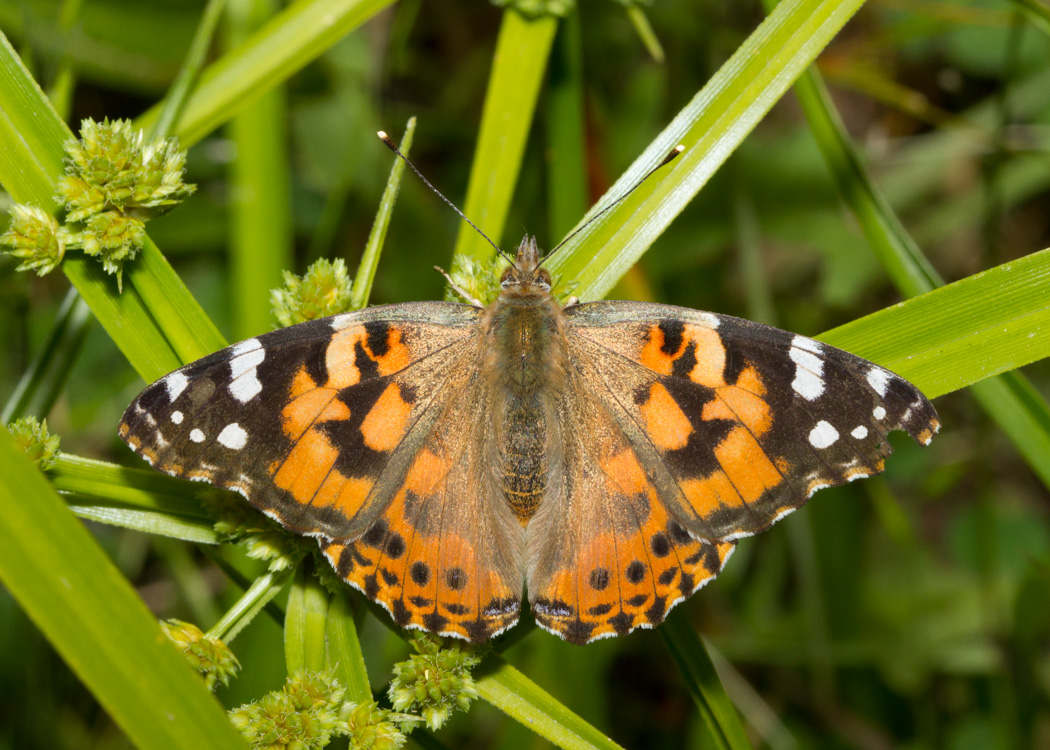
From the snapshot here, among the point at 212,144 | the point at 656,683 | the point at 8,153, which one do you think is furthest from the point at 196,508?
the point at 656,683

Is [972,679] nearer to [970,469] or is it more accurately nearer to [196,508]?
[970,469]

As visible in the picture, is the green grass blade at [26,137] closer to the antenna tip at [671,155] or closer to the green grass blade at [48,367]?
the green grass blade at [48,367]

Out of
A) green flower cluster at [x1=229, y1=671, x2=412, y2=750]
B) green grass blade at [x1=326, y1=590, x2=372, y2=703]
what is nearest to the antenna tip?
green grass blade at [x1=326, y1=590, x2=372, y2=703]

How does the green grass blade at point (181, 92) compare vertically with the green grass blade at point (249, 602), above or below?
above

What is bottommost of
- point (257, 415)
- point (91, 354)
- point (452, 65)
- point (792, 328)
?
point (257, 415)

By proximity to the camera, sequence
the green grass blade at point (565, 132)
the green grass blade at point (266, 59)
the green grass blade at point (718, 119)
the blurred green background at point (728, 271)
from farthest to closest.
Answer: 1. the blurred green background at point (728, 271)
2. the green grass blade at point (565, 132)
3. the green grass blade at point (266, 59)
4. the green grass blade at point (718, 119)

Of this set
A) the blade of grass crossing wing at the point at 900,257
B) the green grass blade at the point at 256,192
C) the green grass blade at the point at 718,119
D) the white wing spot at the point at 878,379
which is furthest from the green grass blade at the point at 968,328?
the green grass blade at the point at 256,192
